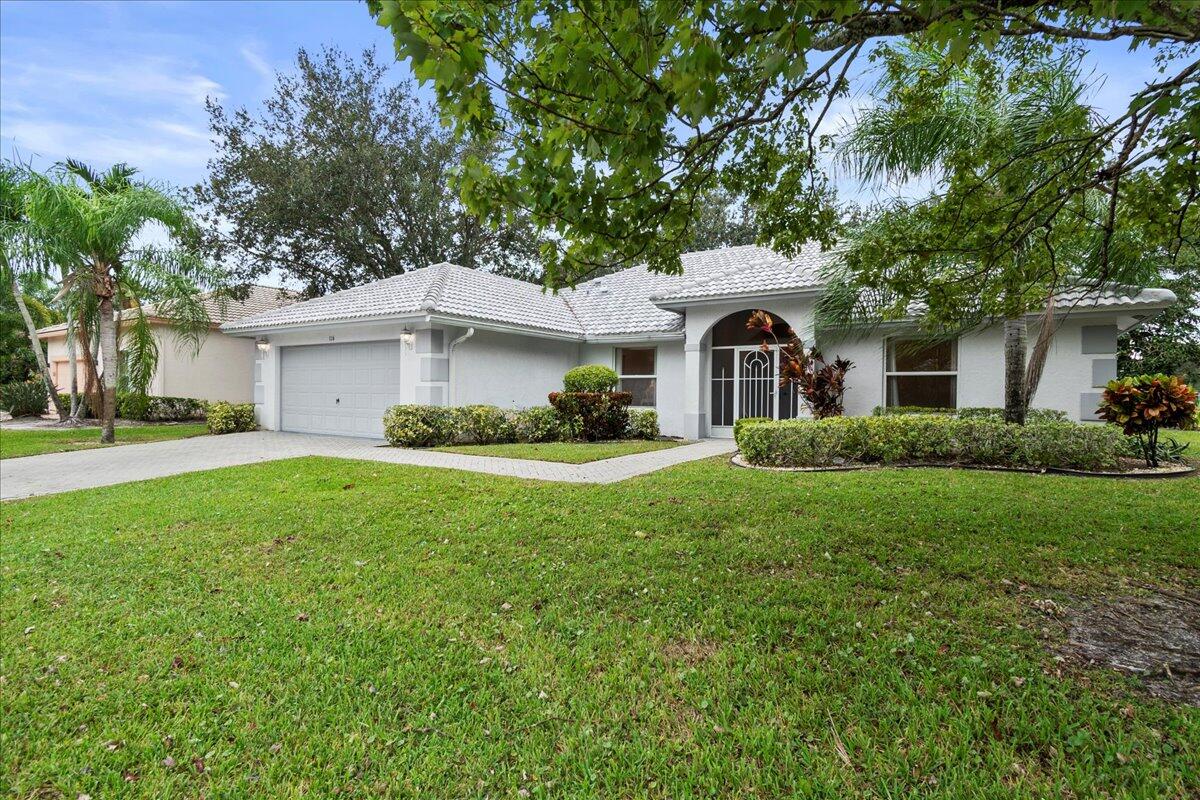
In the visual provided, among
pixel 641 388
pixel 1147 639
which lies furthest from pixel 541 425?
pixel 1147 639

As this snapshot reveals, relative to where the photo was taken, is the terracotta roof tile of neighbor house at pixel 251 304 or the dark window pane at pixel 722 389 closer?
the dark window pane at pixel 722 389

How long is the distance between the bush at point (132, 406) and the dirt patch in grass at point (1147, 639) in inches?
972

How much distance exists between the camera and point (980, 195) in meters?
5.96

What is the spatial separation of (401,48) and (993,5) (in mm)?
3943

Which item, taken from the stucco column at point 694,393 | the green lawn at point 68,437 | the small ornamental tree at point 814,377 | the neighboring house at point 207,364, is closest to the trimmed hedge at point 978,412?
the small ornamental tree at point 814,377

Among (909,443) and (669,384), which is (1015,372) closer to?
(909,443)

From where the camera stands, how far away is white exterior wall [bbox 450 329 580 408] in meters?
14.8

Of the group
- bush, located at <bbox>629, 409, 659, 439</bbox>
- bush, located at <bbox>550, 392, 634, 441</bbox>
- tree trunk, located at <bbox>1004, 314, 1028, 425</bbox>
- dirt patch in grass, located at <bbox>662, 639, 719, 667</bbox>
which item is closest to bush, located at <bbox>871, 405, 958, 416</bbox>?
tree trunk, located at <bbox>1004, 314, 1028, 425</bbox>

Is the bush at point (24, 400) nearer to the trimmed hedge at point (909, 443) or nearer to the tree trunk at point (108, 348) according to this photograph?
the tree trunk at point (108, 348)

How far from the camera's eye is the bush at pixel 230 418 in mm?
16688

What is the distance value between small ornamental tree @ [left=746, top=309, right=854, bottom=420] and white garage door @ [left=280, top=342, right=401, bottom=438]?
888cm

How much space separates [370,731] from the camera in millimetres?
3037

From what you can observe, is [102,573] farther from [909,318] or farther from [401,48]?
[909,318]

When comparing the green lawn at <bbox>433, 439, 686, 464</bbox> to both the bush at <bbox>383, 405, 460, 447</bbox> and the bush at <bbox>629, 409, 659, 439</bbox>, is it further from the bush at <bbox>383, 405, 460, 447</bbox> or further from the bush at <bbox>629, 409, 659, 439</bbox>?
the bush at <bbox>629, 409, 659, 439</bbox>
